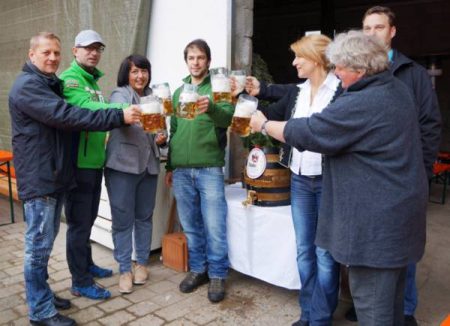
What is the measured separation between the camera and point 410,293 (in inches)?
96.9

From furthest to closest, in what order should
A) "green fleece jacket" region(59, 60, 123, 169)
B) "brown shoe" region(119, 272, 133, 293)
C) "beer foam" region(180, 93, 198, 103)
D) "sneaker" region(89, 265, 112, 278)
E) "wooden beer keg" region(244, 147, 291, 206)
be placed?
"sneaker" region(89, 265, 112, 278) < "brown shoe" region(119, 272, 133, 293) < "wooden beer keg" region(244, 147, 291, 206) < "green fleece jacket" region(59, 60, 123, 169) < "beer foam" region(180, 93, 198, 103)

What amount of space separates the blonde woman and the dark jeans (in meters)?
0.46

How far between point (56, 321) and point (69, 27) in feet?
11.5

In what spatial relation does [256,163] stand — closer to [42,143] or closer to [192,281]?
[192,281]

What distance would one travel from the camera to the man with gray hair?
166cm

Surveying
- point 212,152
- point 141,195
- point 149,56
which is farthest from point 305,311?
point 149,56

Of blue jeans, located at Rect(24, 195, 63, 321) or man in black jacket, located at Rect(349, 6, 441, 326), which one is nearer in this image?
man in black jacket, located at Rect(349, 6, 441, 326)

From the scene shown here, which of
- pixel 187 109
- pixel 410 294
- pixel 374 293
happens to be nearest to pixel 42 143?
pixel 187 109

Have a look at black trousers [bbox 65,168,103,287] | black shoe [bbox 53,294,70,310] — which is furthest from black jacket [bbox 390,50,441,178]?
black shoe [bbox 53,294,70,310]

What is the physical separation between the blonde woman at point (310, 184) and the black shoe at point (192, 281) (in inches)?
33.0

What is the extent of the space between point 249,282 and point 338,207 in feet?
5.27

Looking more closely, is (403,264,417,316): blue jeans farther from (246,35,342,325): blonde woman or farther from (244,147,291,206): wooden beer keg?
(244,147,291,206): wooden beer keg

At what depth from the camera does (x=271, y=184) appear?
278cm

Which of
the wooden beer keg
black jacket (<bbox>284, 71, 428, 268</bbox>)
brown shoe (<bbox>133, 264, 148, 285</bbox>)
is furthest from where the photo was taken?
brown shoe (<bbox>133, 264, 148, 285</bbox>)
